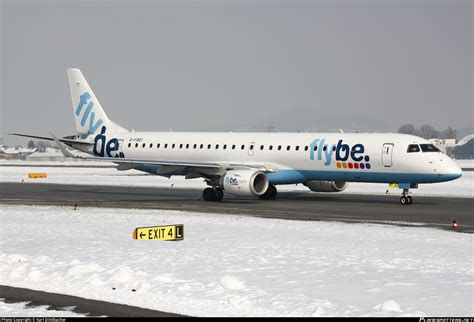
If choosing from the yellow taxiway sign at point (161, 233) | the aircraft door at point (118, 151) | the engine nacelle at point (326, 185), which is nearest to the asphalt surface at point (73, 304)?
the yellow taxiway sign at point (161, 233)

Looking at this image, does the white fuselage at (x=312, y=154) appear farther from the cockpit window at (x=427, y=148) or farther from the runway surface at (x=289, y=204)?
the runway surface at (x=289, y=204)

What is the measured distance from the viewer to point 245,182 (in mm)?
35406

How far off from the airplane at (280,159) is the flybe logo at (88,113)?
4.60 ft

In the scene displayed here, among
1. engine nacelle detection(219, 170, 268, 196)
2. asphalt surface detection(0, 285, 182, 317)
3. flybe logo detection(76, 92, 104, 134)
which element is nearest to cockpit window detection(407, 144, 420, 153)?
engine nacelle detection(219, 170, 268, 196)

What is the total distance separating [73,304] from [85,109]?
35636 millimetres

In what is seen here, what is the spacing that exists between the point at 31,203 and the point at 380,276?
24.8m

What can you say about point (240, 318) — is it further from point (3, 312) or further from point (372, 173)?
point (372, 173)

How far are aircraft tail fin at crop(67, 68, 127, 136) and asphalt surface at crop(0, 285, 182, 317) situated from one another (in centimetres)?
3269

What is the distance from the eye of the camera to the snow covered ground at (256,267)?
13.1 m

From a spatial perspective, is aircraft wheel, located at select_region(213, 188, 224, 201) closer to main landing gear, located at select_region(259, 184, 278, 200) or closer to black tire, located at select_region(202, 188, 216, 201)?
black tire, located at select_region(202, 188, 216, 201)

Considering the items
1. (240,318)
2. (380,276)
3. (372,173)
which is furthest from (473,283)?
(372,173)

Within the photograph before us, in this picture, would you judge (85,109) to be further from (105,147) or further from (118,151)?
(118,151)

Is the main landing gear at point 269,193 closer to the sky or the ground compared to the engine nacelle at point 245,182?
closer to the ground

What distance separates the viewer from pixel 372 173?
35250 millimetres
